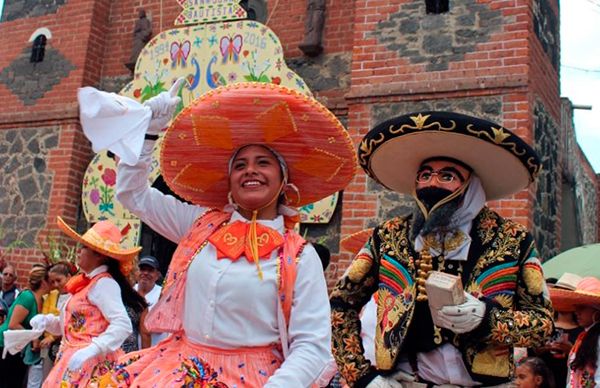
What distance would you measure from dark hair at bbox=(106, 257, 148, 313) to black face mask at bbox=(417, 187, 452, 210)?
2806 millimetres

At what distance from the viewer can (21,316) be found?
6.57 meters

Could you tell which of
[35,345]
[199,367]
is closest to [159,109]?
[199,367]

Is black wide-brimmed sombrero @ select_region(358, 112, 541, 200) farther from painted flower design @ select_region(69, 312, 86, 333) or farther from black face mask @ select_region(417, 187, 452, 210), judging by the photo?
painted flower design @ select_region(69, 312, 86, 333)

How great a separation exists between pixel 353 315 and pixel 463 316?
57 centimetres

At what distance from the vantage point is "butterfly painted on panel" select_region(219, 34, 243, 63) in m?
7.89

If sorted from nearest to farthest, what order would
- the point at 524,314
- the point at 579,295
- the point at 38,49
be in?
the point at 524,314, the point at 579,295, the point at 38,49

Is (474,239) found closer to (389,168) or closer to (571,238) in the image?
(389,168)

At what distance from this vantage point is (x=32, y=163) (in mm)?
8789

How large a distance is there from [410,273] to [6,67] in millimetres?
8465

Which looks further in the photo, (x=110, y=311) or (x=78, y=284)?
(x=78, y=284)

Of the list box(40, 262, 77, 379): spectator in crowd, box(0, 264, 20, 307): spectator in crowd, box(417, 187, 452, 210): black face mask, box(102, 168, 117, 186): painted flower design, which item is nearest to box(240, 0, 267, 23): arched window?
box(102, 168, 117, 186): painted flower design

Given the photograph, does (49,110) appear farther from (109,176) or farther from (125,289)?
(125,289)

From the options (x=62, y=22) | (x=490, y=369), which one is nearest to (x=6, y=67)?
(x=62, y=22)

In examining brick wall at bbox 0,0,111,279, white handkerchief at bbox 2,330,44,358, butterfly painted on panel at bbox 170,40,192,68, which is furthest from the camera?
brick wall at bbox 0,0,111,279
